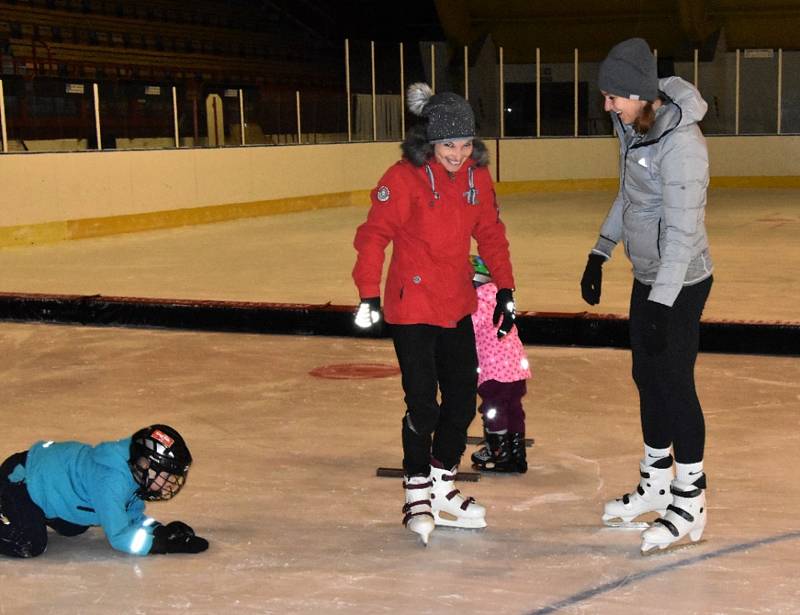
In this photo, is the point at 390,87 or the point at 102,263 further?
the point at 390,87

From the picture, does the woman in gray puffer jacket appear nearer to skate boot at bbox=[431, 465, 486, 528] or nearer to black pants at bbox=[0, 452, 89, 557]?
skate boot at bbox=[431, 465, 486, 528]

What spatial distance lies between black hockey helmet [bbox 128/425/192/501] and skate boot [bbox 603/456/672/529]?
1104 mm

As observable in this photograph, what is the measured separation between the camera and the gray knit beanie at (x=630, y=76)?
2812 millimetres

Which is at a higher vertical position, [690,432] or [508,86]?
[508,86]

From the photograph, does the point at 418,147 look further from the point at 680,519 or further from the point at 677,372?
the point at 680,519

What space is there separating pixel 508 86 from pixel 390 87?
2.62 m

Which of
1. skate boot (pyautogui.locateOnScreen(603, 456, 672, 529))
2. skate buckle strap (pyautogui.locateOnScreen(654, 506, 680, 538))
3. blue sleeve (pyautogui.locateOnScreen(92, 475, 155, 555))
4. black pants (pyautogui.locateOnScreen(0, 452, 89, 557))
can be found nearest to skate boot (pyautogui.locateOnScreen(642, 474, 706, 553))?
skate buckle strap (pyautogui.locateOnScreen(654, 506, 680, 538))

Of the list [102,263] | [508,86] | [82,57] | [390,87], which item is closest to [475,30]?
[508,86]

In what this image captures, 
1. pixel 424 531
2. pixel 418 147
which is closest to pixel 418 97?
pixel 418 147

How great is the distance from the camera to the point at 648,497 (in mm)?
3107

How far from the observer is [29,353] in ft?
19.3

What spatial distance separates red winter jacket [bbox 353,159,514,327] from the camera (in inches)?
120

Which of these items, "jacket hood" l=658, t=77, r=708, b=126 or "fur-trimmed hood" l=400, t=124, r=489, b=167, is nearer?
"jacket hood" l=658, t=77, r=708, b=126

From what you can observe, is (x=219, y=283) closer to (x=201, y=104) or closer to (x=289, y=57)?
(x=201, y=104)
